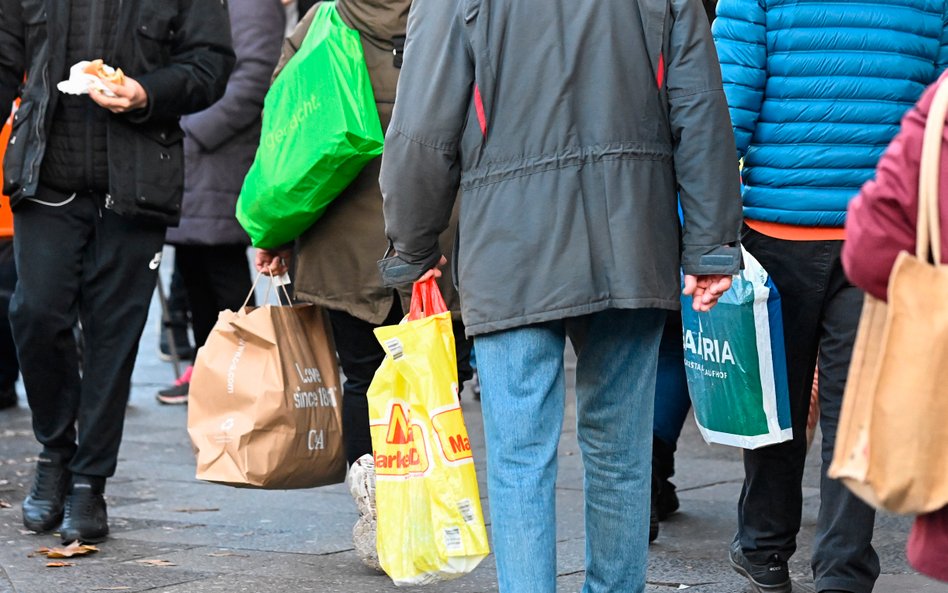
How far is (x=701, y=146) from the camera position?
11.7 feet

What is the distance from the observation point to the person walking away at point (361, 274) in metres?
4.69

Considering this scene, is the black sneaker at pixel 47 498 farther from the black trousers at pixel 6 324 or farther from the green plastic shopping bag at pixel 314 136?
the black trousers at pixel 6 324

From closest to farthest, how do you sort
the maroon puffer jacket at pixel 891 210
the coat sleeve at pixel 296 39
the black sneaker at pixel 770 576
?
1. the maroon puffer jacket at pixel 891 210
2. the black sneaker at pixel 770 576
3. the coat sleeve at pixel 296 39

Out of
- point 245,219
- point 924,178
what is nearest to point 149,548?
point 245,219

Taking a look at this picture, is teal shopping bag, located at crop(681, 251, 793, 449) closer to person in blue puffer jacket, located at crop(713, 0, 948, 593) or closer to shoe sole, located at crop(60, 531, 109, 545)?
person in blue puffer jacket, located at crop(713, 0, 948, 593)

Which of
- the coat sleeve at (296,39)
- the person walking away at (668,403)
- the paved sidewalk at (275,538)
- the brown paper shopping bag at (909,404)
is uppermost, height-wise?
the coat sleeve at (296,39)

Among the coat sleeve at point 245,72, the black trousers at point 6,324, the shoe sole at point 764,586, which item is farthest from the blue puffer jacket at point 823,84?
the black trousers at point 6,324

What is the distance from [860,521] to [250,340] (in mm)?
1976

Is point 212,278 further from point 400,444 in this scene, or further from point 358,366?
point 400,444

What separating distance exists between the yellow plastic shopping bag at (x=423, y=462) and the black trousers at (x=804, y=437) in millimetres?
972

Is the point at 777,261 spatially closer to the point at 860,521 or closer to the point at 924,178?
the point at 860,521

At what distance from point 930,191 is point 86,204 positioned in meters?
3.26

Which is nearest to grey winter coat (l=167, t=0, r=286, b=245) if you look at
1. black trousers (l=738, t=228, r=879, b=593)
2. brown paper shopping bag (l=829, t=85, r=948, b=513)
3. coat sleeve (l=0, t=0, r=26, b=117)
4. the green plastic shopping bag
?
coat sleeve (l=0, t=0, r=26, b=117)

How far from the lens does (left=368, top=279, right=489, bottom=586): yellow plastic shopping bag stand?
364 centimetres
